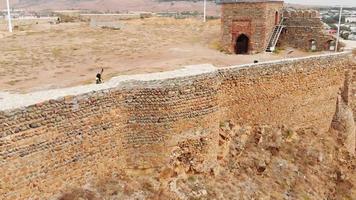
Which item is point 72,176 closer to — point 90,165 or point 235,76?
point 90,165

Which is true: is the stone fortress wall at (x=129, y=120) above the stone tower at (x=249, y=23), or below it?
below

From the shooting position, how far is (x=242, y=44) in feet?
65.4

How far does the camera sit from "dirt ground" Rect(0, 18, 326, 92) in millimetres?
14445

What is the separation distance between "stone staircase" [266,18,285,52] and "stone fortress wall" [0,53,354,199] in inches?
253

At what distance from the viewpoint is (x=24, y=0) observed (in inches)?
4916

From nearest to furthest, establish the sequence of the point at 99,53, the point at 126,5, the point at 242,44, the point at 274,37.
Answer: the point at 99,53 < the point at 274,37 < the point at 242,44 < the point at 126,5

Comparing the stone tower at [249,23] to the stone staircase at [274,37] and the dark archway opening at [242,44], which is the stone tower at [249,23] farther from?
the stone staircase at [274,37]

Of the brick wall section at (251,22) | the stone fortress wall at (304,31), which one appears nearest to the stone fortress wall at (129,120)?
the brick wall section at (251,22)

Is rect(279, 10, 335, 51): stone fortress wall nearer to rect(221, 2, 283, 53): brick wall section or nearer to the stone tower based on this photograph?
the stone tower

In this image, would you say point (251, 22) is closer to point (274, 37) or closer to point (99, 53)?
point (274, 37)

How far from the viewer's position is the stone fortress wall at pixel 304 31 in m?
19.0

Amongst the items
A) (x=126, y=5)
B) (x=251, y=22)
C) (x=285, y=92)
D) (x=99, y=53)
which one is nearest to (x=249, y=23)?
(x=251, y=22)

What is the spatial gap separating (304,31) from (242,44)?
8.60 ft

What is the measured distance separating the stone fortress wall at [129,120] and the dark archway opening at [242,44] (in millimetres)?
6964
